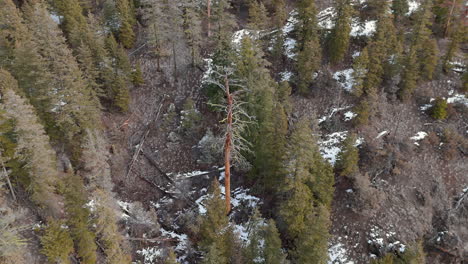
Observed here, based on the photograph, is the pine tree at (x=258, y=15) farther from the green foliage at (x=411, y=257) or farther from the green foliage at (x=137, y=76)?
the green foliage at (x=411, y=257)

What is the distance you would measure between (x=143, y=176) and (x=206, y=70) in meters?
14.7

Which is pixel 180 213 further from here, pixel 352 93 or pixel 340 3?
pixel 340 3

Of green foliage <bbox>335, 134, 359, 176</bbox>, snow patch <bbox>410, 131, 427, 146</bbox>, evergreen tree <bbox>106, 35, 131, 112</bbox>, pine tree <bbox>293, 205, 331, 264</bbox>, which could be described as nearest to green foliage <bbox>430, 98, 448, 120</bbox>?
snow patch <bbox>410, 131, 427, 146</bbox>

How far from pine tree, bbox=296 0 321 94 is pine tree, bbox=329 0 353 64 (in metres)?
2.00

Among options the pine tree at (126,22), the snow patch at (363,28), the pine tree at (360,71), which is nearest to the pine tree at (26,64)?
the pine tree at (126,22)

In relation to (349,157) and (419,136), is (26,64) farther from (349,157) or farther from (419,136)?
(419,136)

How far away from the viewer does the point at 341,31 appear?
34.9 m

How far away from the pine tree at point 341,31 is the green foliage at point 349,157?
12899mm

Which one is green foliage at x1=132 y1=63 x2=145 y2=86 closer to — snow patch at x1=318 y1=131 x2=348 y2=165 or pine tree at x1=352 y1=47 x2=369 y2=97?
snow patch at x1=318 y1=131 x2=348 y2=165

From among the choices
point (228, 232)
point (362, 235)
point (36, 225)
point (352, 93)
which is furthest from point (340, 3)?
point (36, 225)

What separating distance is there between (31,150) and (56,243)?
238 inches

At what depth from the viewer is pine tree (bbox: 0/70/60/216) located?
2020 centimetres

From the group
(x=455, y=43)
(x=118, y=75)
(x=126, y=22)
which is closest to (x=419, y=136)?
(x=455, y=43)

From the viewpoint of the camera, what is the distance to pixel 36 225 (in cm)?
2359
